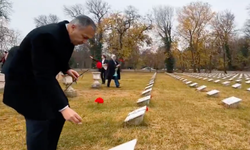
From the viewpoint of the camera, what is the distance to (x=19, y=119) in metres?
4.77

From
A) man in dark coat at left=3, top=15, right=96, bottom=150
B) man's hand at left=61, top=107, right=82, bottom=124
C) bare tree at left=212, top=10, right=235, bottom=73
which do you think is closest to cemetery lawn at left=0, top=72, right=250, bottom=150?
man in dark coat at left=3, top=15, right=96, bottom=150

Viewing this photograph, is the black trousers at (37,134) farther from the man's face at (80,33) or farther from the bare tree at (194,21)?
the bare tree at (194,21)

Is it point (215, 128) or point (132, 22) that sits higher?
point (132, 22)

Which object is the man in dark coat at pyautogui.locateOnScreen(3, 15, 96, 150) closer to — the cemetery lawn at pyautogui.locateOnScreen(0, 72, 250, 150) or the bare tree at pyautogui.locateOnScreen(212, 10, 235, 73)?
the cemetery lawn at pyautogui.locateOnScreen(0, 72, 250, 150)

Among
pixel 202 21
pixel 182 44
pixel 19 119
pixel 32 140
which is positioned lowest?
pixel 19 119

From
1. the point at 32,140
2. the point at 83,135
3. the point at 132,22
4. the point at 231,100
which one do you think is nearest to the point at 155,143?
the point at 83,135

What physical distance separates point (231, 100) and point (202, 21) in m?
33.7

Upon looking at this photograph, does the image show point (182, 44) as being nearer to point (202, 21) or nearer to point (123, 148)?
point (202, 21)

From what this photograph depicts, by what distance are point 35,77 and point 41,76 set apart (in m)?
0.07

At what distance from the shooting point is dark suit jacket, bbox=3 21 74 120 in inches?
64.6

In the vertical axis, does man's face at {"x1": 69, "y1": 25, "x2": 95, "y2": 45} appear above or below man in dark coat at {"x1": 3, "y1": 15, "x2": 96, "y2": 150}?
above

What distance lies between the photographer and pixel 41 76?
1607 millimetres

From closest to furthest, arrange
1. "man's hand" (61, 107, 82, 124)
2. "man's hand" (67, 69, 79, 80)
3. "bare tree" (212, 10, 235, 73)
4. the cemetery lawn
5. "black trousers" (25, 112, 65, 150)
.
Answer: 1. "man's hand" (61, 107, 82, 124)
2. "black trousers" (25, 112, 65, 150)
3. "man's hand" (67, 69, 79, 80)
4. the cemetery lawn
5. "bare tree" (212, 10, 235, 73)

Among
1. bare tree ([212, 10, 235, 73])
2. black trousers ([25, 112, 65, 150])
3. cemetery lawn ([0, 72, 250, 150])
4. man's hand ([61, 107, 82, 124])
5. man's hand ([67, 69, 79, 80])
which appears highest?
bare tree ([212, 10, 235, 73])
